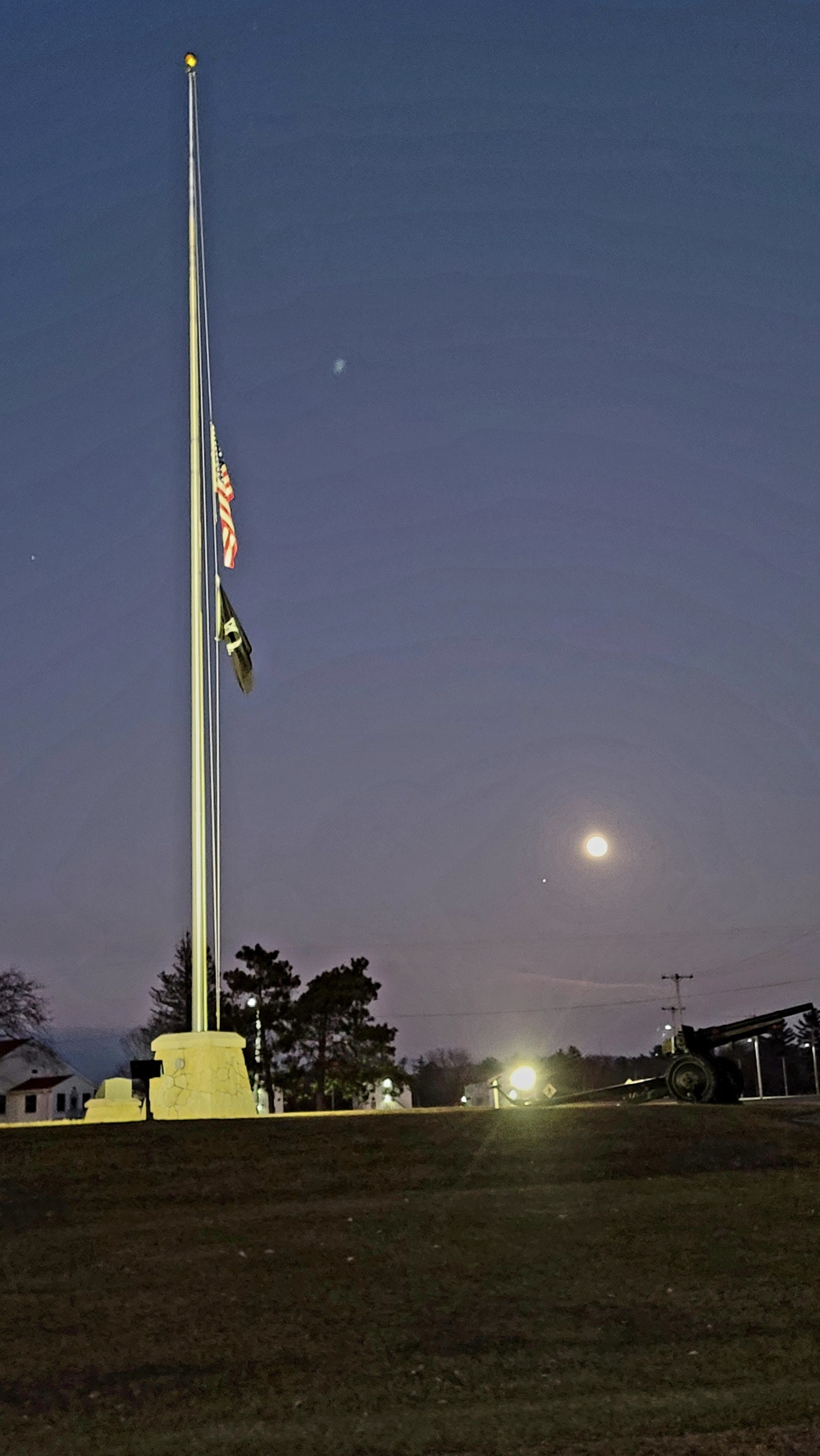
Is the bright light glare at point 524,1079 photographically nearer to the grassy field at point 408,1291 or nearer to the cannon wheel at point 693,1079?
the cannon wheel at point 693,1079

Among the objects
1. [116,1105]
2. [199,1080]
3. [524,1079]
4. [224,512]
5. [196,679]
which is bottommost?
[116,1105]

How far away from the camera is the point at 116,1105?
20078mm

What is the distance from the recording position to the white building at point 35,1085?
243 ft

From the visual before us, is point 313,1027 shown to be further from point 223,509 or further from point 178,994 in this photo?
point 223,509

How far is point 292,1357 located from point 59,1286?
216 cm

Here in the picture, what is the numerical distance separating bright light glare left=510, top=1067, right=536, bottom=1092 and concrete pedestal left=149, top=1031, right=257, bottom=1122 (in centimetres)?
615

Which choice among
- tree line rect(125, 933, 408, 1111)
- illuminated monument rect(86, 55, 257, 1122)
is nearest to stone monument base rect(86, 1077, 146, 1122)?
illuminated monument rect(86, 55, 257, 1122)

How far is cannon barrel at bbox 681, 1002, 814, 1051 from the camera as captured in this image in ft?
64.3

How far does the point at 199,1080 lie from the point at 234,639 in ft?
22.5

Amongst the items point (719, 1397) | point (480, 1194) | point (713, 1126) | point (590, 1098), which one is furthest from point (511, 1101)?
point (719, 1397)

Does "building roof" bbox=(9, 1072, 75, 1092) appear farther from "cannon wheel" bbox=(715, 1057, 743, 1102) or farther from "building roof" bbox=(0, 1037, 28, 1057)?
"cannon wheel" bbox=(715, 1057, 743, 1102)

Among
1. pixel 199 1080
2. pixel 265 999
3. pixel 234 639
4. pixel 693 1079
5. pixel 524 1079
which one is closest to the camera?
pixel 199 1080

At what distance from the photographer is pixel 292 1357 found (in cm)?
838

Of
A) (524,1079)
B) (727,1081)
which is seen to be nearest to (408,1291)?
(727,1081)
